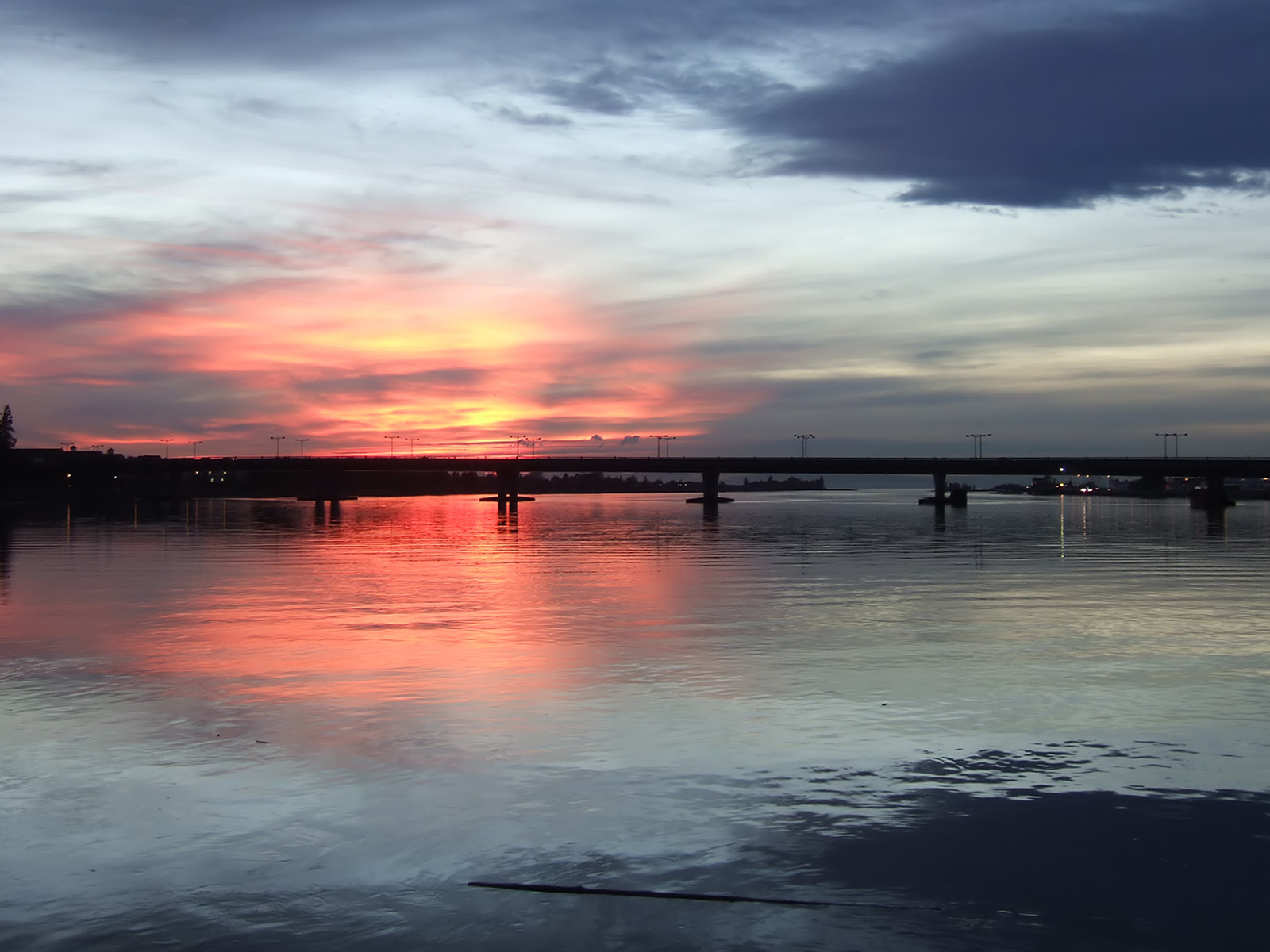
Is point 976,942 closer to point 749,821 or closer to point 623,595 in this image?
point 749,821

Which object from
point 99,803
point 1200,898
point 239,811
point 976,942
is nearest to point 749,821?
point 976,942

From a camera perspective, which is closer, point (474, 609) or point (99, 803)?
point (99, 803)

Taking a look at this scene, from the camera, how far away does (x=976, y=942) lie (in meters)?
10.3

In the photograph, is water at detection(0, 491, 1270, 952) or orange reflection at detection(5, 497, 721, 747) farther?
orange reflection at detection(5, 497, 721, 747)

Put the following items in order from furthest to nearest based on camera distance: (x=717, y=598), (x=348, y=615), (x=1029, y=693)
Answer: (x=717, y=598)
(x=348, y=615)
(x=1029, y=693)

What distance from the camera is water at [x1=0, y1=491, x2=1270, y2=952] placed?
36.0 ft

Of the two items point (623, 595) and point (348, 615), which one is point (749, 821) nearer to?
point (348, 615)

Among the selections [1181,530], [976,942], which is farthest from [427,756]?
[1181,530]

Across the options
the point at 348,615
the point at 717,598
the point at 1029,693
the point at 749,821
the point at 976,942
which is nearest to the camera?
the point at 976,942

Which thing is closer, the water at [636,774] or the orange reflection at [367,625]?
the water at [636,774]

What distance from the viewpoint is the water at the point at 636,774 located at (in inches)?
432

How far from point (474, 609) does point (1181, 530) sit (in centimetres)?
8287

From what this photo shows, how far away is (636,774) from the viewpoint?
15984 millimetres

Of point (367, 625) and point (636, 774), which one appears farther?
point (367, 625)
